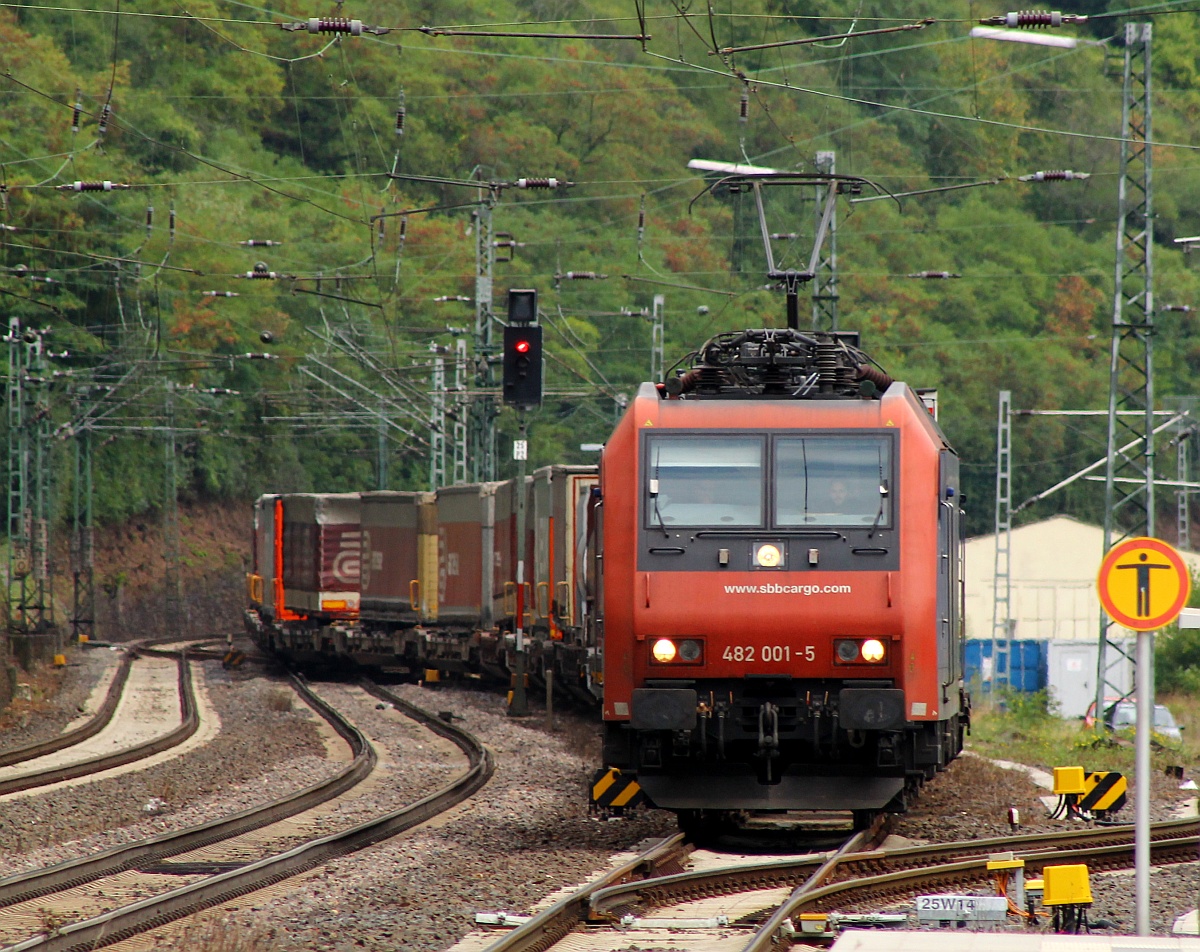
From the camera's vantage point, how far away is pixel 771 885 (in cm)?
1145

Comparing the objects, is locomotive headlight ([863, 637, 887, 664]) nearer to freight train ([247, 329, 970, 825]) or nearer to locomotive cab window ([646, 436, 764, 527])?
freight train ([247, 329, 970, 825])

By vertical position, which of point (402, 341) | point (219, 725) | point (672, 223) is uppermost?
point (672, 223)

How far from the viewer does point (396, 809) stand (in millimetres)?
15836

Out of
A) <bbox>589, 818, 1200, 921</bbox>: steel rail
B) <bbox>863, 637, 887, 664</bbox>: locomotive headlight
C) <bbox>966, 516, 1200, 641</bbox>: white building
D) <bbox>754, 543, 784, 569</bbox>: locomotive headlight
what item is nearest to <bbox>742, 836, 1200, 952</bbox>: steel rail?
<bbox>589, 818, 1200, 921</bbox>: steel rail

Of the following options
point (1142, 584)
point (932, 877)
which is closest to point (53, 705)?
point (932, 877)

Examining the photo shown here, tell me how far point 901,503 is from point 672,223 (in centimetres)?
5879

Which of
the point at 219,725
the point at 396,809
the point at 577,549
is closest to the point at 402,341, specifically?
the point at 219,725

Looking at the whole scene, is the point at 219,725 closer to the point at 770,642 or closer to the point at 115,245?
the point at 770,642

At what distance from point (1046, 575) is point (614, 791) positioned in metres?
54.4

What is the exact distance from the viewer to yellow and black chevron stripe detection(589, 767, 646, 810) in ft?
45.5

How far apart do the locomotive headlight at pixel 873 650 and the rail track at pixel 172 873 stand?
4054mm

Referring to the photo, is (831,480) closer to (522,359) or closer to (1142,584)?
(1142,584)

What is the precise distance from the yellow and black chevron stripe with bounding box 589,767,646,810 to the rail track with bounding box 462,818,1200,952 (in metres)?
0.91

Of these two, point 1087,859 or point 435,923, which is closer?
point 435,923
